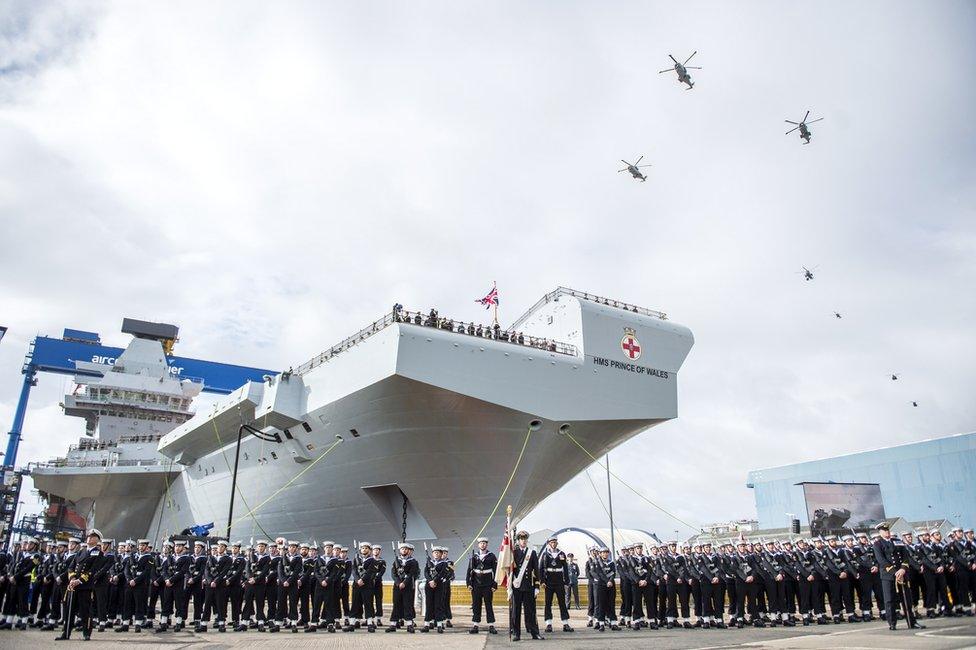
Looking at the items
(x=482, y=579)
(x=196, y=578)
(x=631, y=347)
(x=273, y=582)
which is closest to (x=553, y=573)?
(x=482, y=579)

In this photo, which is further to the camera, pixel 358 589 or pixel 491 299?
pixel 491 299

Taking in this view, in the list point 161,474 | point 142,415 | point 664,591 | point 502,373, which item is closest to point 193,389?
point 142,415

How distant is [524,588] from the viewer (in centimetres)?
867

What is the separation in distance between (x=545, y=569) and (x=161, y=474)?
1022 inches

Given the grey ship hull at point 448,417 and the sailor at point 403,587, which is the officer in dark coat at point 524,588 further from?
the grey ship hull at point 448,417

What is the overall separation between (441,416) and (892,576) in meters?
9.75

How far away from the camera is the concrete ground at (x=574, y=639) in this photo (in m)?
6.72

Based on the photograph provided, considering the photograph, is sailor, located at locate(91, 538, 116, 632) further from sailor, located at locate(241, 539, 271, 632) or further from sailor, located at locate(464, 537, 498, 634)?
sailor, located at locate(464, 537, 498, 634)

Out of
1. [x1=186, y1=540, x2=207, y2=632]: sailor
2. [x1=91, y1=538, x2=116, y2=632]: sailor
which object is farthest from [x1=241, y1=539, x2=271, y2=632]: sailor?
[x1=91, y1=538, x2=116, y2=632]: sailor

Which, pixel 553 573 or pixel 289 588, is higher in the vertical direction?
pixel 553 573

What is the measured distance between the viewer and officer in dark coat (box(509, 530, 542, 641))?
8.48 metres

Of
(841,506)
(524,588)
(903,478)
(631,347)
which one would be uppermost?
(903,478)

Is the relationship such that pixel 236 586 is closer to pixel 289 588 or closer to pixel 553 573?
pixel 289 588

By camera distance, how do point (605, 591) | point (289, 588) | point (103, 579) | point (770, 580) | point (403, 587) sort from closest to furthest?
point (103, 579), point (403, 587), point (289, 588), point (605, 591), point (770, 580)
